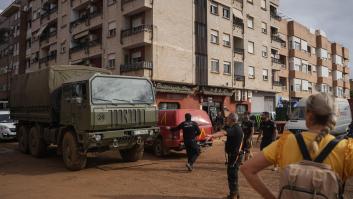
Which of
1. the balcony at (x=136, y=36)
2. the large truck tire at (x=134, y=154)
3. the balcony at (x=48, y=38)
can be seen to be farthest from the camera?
the balcony at (x=48, y=38)

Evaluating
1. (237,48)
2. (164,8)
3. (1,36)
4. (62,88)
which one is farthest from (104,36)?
(1,36)

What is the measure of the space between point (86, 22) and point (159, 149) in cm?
2415

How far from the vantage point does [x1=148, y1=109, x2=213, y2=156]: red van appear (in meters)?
14.2

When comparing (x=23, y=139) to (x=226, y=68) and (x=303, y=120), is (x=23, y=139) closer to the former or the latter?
(x=303, y=120)

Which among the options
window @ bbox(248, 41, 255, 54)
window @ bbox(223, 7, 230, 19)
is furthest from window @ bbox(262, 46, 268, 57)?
window @ bbox(223, 7, 230, 19)

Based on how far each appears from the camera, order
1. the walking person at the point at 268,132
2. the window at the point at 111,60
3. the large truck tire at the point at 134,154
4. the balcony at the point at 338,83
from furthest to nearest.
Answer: the balcony at the point at 338,83
the window at the point at 111,60
the large truck tire at the point at 134,154
the walking person at the point at 268,132

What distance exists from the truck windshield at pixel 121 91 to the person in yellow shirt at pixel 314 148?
891 cm

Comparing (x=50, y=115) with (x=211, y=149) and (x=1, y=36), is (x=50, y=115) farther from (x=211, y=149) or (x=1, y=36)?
(x=1, y=36)

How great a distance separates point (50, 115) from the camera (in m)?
13.0

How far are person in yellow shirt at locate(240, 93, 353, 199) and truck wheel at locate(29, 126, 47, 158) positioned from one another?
1294 centimetres

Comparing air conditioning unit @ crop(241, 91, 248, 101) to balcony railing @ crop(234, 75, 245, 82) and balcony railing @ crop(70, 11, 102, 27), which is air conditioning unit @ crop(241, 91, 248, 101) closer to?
balcony railing @ crop(234, 75, 245, 82)

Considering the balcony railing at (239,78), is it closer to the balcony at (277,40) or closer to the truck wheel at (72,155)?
the balcony at (277,40)

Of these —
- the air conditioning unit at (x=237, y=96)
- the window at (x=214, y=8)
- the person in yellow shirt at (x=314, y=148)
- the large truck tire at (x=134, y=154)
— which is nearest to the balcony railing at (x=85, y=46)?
the window at (x=214, y=8)

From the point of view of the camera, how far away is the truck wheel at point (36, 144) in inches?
569
